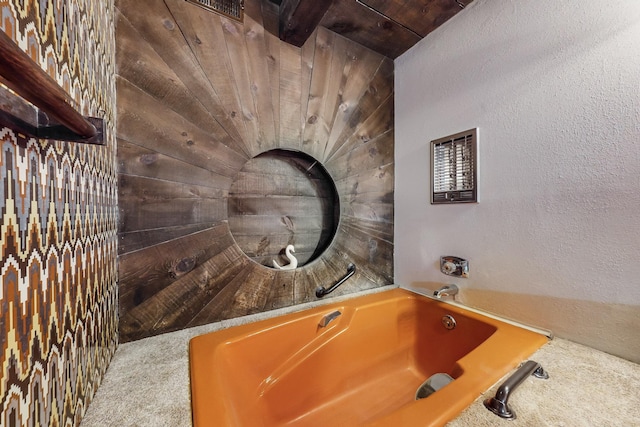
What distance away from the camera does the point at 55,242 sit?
0.46m

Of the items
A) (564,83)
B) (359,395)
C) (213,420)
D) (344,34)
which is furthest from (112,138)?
(564,83)

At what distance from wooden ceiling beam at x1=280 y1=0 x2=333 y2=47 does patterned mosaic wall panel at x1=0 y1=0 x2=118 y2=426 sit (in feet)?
2.33

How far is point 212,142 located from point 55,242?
708mm

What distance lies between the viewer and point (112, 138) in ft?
2.77

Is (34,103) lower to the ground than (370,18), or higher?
lower

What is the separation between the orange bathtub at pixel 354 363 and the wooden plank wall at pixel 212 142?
21 centimetres

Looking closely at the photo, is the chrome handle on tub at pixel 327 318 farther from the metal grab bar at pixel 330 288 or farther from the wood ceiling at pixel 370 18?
the wood ceiling at pixel 370 18

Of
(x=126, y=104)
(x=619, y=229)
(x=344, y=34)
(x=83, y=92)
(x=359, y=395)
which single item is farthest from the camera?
(x=344, y=34)

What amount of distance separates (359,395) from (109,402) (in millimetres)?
1010

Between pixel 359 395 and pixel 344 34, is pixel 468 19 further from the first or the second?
pixel 359 395

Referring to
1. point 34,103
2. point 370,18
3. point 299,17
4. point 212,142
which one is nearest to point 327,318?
point 212,142

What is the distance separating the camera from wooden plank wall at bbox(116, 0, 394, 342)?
91 centimetres

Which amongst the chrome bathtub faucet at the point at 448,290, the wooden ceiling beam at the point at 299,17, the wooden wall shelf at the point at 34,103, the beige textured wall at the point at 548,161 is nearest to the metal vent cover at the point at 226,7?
the wooden ceiling beam at the point at 299,17

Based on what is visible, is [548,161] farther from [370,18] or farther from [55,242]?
[55,242]
